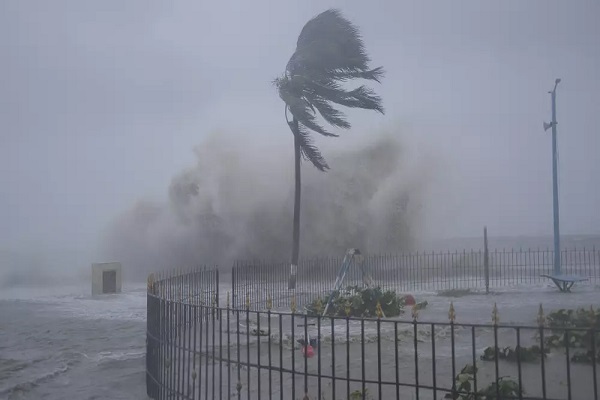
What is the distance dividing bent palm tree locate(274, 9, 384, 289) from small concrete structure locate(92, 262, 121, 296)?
9.35 metres

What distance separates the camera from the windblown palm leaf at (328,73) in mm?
24047

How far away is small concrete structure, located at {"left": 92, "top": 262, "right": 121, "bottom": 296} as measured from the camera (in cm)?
2478

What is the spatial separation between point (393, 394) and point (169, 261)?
3355 centimetres

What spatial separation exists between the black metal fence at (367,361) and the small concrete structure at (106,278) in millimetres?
14549

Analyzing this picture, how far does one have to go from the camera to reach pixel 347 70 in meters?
24.6

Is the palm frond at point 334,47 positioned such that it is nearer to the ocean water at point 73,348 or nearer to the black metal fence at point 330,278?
the black metal fence at point 330,278

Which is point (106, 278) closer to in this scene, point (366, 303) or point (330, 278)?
point (330, 278)

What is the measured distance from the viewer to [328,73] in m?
24.6

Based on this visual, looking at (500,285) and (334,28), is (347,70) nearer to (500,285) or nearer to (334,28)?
(334,28)

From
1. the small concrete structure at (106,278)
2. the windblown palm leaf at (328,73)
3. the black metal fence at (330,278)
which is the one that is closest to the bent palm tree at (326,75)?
the windblown palm leaf at (328,73)

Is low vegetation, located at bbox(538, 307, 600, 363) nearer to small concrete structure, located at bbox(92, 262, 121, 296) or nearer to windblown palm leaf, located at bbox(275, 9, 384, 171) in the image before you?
windblown palm leaf, located at bbox(275, 9, 384, 171)

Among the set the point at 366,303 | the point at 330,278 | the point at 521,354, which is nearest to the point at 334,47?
the point at 330,278

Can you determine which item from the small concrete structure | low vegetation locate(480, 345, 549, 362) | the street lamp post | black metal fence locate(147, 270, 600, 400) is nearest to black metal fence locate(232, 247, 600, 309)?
the street lamp post

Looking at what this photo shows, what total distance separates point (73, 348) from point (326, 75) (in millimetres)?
15830
